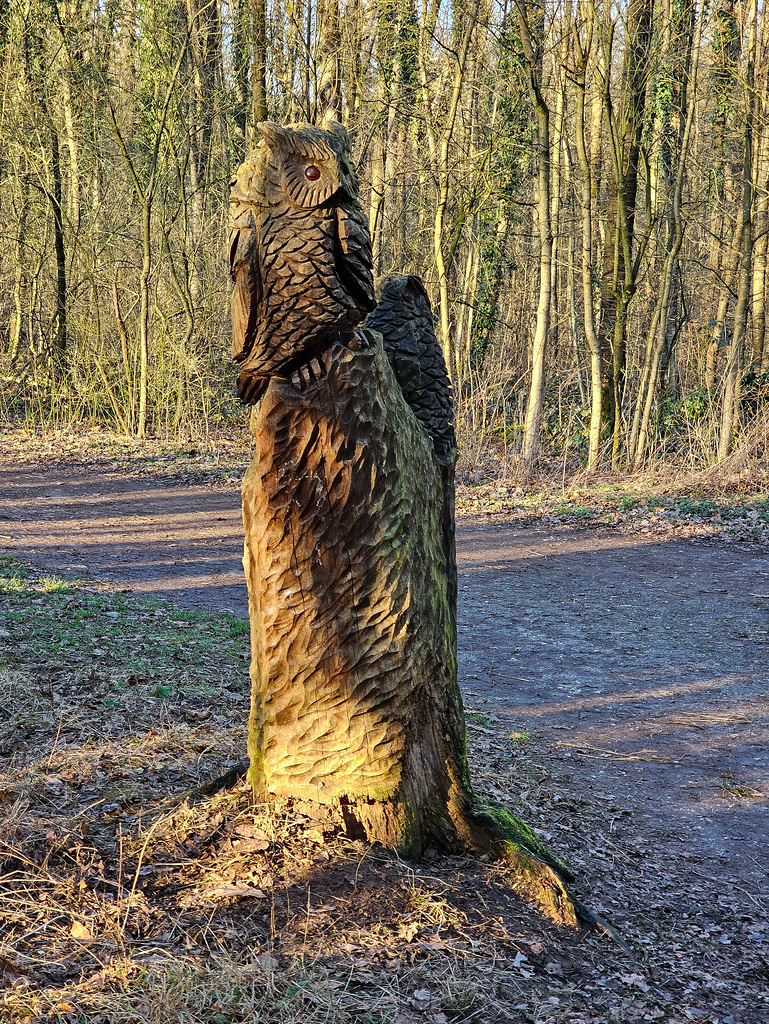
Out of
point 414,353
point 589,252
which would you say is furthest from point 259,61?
point 414,353

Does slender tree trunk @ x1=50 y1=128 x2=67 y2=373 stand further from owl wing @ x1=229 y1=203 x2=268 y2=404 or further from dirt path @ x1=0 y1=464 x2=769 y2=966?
owl wing @ x1=229 y1=203 x2=268 y2=404

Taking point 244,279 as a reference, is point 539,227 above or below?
above

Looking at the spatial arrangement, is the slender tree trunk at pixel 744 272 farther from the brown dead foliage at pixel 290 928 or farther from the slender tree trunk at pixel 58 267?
the slender tree trunk at pixel 58 267

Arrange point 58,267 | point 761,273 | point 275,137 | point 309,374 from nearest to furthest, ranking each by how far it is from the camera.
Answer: point 275,137 → point 309,374 → point 761,273 → point 58,267

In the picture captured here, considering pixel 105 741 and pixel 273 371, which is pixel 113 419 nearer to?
pixel 105 741

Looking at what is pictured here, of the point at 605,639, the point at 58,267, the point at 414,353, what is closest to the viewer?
the point at 414,353

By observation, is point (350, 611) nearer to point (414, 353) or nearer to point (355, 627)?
point (355, 627)

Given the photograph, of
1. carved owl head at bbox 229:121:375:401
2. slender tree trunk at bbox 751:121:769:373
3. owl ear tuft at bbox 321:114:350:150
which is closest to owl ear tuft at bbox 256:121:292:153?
carved owl head at bbox 229:121:375:401

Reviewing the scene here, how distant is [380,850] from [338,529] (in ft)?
3.54

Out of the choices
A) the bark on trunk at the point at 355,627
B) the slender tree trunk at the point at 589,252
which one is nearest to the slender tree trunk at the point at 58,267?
the slender tree trunk at the point at 589,252

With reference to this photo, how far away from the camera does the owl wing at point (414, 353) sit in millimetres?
3189

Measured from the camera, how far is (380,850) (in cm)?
284

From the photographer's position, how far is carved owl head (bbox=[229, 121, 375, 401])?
249 centimetres

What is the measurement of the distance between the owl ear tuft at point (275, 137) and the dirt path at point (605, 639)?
122 inches
